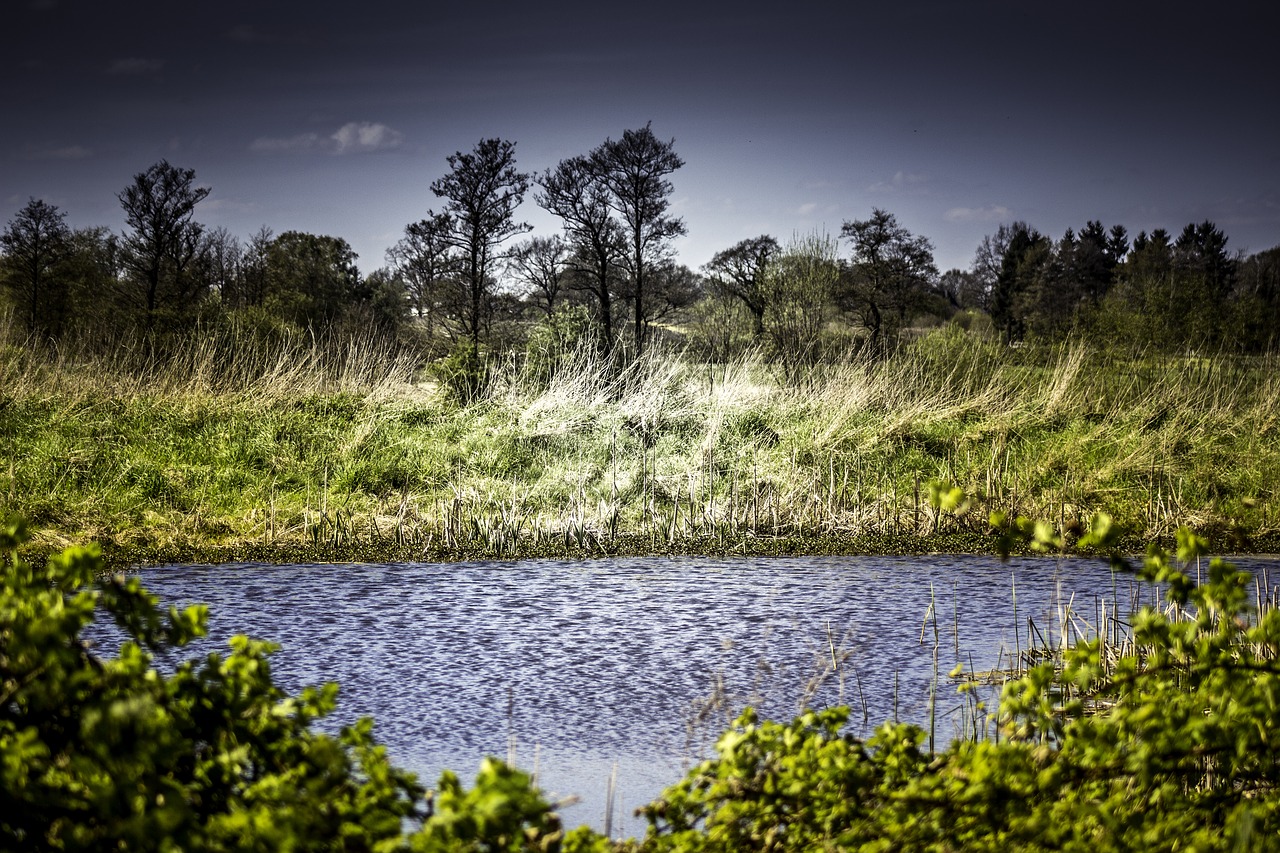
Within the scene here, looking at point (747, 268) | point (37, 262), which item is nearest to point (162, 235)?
point (37, 262)

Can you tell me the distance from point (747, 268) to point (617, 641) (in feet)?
74.2

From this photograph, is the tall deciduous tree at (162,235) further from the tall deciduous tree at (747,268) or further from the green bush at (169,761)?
the green bush at (169,761)

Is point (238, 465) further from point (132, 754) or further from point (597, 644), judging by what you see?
point (132, 754)

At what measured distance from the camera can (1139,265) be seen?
50875 millimetres

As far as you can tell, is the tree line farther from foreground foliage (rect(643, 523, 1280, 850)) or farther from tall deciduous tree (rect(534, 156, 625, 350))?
foreground foliage (rect(643, 523, 1280, 850))

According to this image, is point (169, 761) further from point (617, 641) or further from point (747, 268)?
point (747, 268)

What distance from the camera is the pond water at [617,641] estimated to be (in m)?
4.59

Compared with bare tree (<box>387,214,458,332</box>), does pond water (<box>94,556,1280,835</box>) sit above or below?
below

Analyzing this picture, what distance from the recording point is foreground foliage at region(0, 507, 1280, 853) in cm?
159

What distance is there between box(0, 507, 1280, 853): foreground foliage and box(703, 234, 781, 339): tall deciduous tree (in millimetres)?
23521

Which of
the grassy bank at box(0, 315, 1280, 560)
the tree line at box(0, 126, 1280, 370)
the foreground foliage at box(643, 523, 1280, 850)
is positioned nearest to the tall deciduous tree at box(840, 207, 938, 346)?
the tree line at box(0, 126, 1280, 370)

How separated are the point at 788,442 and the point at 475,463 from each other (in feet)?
11.7

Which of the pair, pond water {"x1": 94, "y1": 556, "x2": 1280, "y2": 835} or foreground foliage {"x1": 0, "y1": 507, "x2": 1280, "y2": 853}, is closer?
foreground foliage {"x1": 0, "y1": 507, "x2": 1280, "y2": 853}

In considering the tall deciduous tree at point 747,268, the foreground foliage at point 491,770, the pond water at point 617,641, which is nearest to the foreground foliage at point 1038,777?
the foreground foliage at point 491,770
